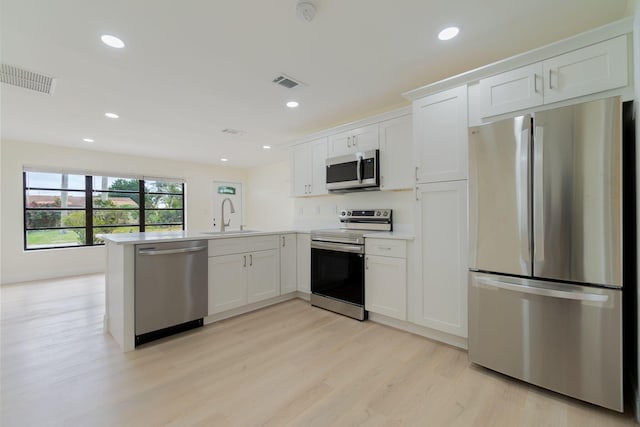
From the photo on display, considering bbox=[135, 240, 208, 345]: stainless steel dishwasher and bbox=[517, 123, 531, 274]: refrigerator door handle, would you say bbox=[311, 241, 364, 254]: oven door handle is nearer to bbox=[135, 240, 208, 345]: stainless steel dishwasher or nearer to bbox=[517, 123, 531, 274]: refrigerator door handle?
bbox=[135, 240, 208, 345]: stainless steel dishwasher

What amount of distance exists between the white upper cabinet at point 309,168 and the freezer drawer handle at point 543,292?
2.35m

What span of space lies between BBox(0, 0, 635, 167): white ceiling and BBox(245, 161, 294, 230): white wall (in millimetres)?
2880

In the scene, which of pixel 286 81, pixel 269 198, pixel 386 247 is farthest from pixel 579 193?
pixel 269 198

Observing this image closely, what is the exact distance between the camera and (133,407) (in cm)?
162

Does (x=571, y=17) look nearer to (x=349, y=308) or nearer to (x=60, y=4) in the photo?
(x=349, y=308)

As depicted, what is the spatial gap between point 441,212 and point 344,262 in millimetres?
1234

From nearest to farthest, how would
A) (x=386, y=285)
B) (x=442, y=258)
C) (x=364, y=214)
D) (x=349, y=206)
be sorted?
(x=442, y=258), (x=386, y=285), (x=364, y=214), (x=349, y=206)

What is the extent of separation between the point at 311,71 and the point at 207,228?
5553 millimetres

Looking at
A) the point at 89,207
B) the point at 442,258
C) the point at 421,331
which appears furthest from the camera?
the point at 89,207

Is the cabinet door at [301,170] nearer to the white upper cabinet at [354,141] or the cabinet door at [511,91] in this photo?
the white upper cabinet at [354,141]

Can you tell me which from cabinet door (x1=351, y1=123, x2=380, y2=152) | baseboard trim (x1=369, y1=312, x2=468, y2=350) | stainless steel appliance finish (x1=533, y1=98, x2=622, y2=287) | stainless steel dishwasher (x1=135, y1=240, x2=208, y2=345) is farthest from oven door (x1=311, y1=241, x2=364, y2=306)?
stainless steel appliance finish (x1=533, y1=98, x2=622, y2=287)

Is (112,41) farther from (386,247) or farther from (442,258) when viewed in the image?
(442,258)

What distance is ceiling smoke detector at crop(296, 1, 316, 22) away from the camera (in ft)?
5.44

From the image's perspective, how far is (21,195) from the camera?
15.4ft
